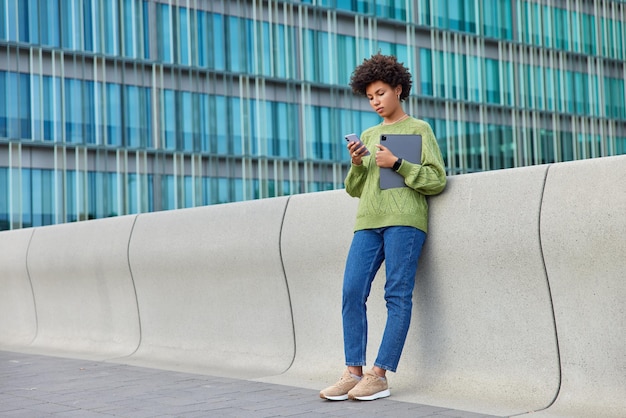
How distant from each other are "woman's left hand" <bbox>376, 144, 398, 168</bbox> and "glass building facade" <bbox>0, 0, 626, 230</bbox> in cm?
3806

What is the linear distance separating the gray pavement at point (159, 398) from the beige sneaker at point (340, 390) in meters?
0.05

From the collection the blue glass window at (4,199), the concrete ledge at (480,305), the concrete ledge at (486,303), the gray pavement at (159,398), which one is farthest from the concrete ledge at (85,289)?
the blue glass window at (4,199)

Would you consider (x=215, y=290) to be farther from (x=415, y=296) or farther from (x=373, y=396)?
(x=373, y=396)

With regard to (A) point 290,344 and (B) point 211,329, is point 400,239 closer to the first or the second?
(A) point 290,344

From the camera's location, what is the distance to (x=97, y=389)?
622 cm

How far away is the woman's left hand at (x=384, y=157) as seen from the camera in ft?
17.6

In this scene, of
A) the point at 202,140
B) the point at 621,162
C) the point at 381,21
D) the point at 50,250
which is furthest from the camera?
the point at 381,21


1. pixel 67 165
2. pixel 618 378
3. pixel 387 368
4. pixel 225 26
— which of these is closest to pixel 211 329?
pixel 387 368

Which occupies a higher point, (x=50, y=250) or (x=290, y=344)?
(x=50, y=250)

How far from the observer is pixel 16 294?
10484 mm

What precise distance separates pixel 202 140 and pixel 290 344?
40231 mm

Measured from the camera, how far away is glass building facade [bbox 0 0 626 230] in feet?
139

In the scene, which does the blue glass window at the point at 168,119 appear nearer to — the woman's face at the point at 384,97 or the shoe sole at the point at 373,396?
the woman's face at the point at 384,97

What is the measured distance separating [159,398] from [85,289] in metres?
3.73
